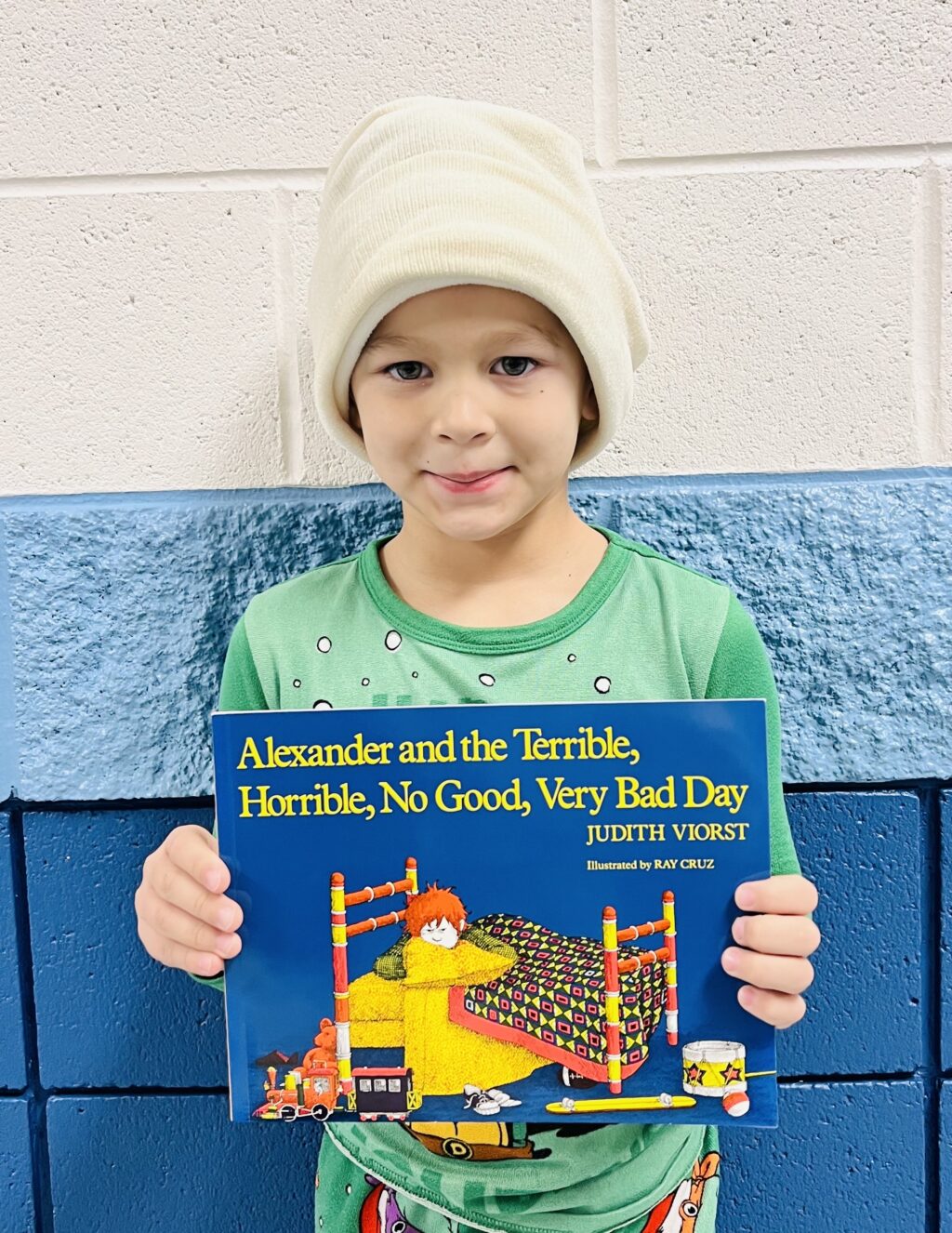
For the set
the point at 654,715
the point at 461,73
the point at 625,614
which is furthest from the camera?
the point at 461,73

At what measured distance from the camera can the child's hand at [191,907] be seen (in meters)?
0.75

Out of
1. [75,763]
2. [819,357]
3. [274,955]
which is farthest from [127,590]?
[819,357]

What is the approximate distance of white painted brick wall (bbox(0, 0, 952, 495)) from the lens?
0.96 meters

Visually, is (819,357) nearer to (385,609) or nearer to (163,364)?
(385,609)

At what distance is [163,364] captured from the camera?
1009mm

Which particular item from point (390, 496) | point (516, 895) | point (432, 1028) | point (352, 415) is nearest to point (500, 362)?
point (352, 415)

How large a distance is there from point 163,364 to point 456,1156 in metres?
0.78

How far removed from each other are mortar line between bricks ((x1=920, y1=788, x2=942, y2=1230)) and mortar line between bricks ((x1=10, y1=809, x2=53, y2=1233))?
0.94 meters

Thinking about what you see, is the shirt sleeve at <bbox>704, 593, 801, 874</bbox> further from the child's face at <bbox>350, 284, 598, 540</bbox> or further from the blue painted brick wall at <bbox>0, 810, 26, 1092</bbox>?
the blue painted brick wall at <bbox>0, 810, 26, 1092</bbox>

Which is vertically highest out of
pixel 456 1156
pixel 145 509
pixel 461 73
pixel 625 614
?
pixel 461 73

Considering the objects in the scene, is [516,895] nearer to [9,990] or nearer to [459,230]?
[459,230]

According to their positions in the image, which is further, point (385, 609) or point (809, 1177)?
point (809, 1177)

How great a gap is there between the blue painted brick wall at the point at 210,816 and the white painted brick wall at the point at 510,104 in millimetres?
51

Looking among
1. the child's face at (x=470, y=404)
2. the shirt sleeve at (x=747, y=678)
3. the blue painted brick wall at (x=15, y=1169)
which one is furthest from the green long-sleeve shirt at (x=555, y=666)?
the blue painted brick wall at (x=15, y=1169)
